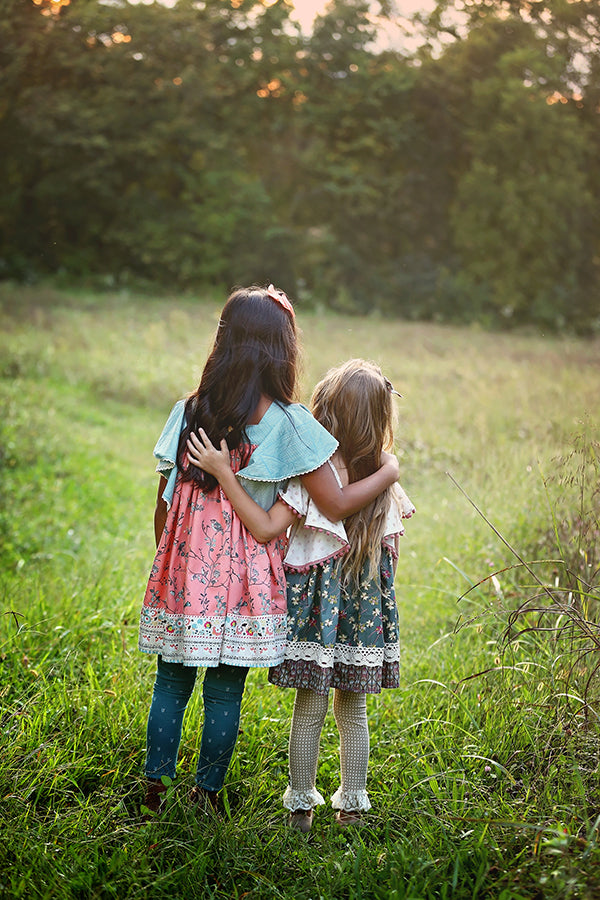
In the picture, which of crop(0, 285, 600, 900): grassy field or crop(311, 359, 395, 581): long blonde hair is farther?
crop(311, 359, 395, 581): long blonde hair

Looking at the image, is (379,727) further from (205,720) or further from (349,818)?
(205,720)

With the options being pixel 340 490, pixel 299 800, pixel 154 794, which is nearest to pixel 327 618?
pixel 340 490

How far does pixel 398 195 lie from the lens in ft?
49.6

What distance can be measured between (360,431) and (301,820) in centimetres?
91

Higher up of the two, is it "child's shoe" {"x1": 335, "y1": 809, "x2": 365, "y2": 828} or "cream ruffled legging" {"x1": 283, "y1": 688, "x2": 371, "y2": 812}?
"cream ruffled legging" {"x1": 283, "y1": 688, "x2": 371, "y2": 812}

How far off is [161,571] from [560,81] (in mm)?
10649

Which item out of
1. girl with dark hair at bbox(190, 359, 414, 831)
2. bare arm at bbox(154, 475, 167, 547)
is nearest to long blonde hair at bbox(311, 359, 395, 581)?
girl with dark hair at bbox(190, 359, 414, 831)

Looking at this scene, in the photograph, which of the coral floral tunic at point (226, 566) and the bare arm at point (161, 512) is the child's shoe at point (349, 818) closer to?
the coral floral tunic at point (226, 566)

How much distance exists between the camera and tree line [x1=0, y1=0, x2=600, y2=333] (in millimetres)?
13047

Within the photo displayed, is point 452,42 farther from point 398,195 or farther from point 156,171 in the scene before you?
point 156,171

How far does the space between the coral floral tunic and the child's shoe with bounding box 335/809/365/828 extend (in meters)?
0.42

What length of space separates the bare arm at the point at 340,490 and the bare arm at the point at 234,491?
0.10 metres

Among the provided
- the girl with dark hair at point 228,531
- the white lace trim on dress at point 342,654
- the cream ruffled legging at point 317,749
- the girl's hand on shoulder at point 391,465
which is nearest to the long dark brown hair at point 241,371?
the girl with dark hair at point 228,531

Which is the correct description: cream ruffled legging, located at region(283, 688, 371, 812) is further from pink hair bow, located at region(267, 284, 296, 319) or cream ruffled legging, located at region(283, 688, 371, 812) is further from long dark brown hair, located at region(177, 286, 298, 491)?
pink hair bow, located at region(267, 284, 296, 319)
